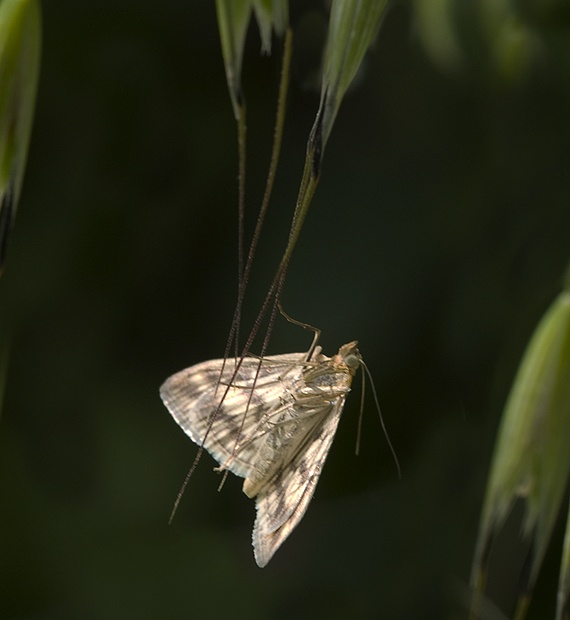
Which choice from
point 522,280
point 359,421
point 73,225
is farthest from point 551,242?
point 73,225

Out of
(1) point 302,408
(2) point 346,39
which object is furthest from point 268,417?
(2) point 346,39

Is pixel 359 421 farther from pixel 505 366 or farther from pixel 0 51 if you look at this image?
pixel 0 51

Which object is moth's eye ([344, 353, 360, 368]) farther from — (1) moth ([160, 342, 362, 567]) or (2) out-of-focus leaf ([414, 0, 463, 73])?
(2) out-of-focus leaf ([414, 0, 463, 73])

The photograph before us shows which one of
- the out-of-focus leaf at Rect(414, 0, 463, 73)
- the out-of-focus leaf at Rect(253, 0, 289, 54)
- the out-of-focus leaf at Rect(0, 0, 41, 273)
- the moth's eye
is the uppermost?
the out-of-focus leaf at Rect(414, 0, 463, 73)

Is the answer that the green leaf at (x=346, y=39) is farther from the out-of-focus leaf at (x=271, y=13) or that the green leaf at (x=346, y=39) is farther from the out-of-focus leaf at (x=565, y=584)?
the out-of-focus leaf at (x=565, y=584)

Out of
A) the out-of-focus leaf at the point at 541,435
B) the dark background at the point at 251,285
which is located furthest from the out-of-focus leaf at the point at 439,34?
the out-of-focus leaf at the point at 541,435

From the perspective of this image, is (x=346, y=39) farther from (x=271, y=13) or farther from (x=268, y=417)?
(x=268, y=417)

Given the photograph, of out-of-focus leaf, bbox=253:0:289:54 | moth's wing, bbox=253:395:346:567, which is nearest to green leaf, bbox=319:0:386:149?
out-of-focus leaf, bbox=253:0:289:54
